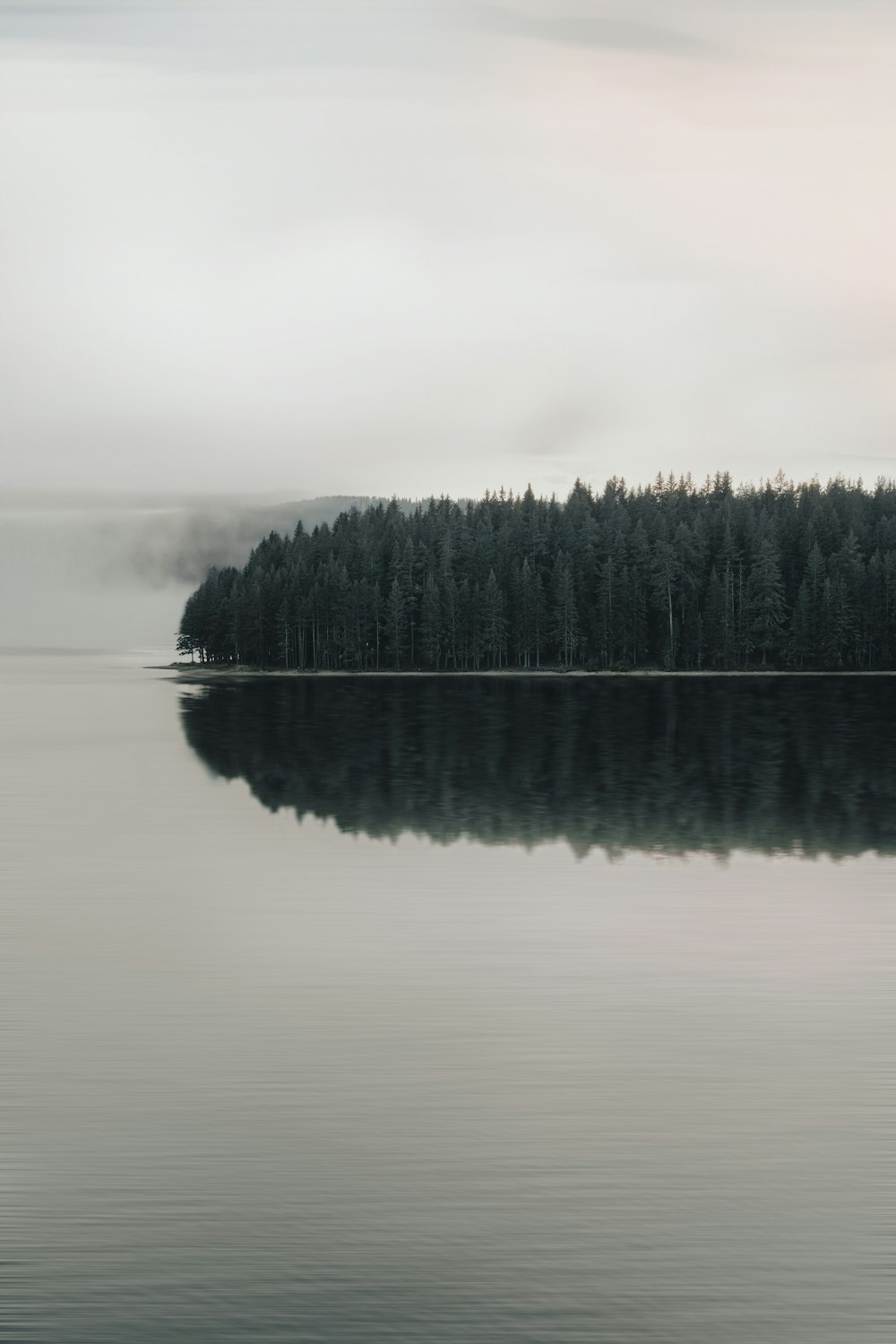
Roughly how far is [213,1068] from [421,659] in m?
170

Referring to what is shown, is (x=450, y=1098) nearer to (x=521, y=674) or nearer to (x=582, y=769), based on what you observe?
(x=582, y=769)

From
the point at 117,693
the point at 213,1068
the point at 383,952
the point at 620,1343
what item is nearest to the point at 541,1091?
the point at 213,1068

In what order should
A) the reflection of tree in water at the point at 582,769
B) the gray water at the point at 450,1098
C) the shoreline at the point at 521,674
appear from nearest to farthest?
the gray water at the point at 450,1098, the reflection of tree in water at the point at 582,769, the shoreline at the point at 521,674

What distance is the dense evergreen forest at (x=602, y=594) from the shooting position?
167 metres

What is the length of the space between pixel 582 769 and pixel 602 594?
4975 inches

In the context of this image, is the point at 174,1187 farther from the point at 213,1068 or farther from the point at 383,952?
the point at 383,952

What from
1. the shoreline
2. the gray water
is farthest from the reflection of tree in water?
the shoreline

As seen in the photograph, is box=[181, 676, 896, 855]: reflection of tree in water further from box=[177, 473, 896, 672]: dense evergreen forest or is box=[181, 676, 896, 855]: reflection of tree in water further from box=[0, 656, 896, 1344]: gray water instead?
box=[177, 473, 896, 672]: dense evergreen forest

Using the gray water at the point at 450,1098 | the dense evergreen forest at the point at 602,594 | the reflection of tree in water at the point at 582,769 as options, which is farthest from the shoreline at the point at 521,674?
the gray water at the point at 450,1098

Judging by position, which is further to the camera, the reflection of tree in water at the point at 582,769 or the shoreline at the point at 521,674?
the shoreline at the point at 521,674

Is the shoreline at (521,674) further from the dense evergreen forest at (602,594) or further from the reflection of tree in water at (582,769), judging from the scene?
the reflection of tree in water at (582,769)

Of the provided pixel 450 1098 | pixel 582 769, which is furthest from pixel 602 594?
pixel 450 1098

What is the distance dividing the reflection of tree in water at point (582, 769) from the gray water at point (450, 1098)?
165 inches

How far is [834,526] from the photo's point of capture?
180m
